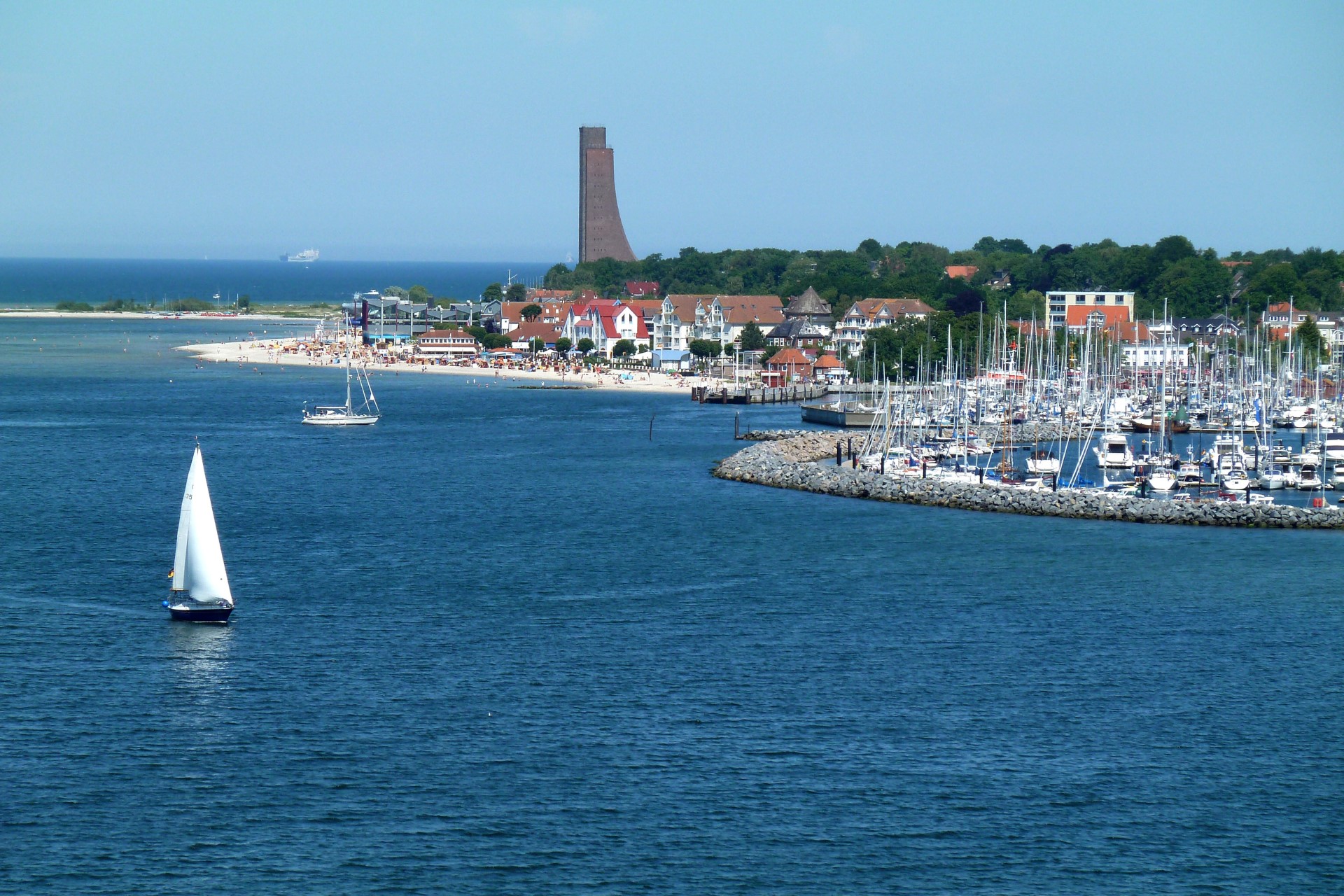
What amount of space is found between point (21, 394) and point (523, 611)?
204ft

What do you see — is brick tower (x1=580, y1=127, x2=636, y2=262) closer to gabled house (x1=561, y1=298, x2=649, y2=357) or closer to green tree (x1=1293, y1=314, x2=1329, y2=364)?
gabled house (x1=561, y1=298, x2=649, y2=357)

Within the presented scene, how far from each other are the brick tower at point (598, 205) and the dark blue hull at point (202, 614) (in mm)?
156416

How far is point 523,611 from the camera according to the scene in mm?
33500

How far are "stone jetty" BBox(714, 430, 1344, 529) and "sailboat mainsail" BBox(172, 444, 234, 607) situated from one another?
23471 mm

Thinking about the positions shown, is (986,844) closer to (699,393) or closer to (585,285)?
(699,393)

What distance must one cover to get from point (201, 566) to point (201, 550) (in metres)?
0.30

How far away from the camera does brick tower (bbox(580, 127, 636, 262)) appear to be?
187 m

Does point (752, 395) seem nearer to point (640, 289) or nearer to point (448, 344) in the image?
point (448, 344)

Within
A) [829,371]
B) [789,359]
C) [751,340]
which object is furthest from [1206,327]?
[789,359]

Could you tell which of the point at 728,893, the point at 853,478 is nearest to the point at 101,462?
the point at 853,478

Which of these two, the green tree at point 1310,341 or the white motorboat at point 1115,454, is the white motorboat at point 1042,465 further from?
the green tree at point 1310,341

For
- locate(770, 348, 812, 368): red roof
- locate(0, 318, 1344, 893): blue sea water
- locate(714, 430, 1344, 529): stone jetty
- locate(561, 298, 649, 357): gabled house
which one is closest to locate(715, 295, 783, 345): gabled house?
locate(561, 298, 649, 357): gabled house

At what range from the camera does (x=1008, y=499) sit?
47844 mm

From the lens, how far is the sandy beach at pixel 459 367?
328ft
